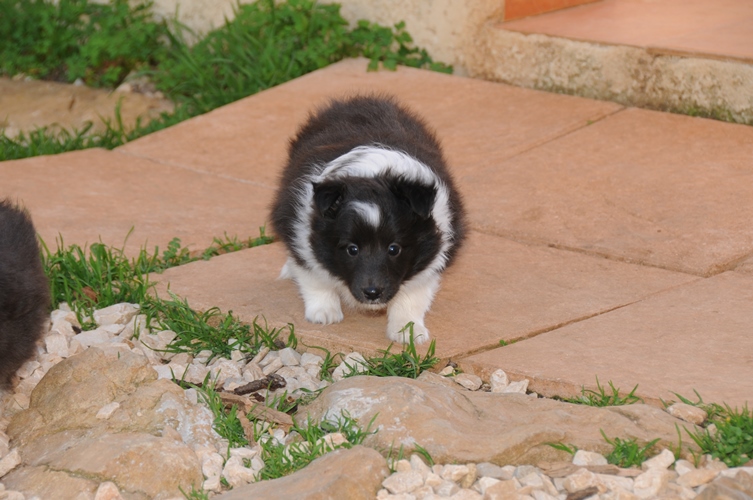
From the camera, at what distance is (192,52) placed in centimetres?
823

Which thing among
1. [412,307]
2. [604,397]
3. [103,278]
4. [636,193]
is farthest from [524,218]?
[103,278]

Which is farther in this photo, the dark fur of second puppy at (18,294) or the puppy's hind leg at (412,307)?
the puppy's hind leg at (412,307)

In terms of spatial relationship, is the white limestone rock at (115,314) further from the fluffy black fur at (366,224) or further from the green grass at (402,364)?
the green grass at (402,364)

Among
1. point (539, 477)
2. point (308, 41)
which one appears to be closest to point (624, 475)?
point (539, 477)

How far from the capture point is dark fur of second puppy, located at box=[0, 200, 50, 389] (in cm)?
381

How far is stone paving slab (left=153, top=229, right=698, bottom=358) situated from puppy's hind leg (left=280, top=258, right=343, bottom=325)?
0.05 meters

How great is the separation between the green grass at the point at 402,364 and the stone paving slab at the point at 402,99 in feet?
7.39

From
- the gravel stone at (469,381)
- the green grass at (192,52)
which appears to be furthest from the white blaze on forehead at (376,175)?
the green grass at (192,52)

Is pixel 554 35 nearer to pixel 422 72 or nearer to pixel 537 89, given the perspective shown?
pixel 537 89

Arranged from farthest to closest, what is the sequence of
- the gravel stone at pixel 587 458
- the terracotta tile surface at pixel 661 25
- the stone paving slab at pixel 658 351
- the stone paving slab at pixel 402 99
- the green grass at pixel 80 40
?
the green grass at pixel 80 40 → the terracotta tile surface at pixel 661 25 → the stone paving slab at pixel 402 99 → the stone paving slab at pixel 658 351 → the gravel stone at pixel 587 458

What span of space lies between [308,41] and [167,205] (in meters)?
2.47

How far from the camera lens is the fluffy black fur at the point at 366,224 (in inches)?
165

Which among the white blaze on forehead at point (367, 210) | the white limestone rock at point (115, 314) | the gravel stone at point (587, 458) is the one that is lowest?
the white limestone rock at point (115, 314)

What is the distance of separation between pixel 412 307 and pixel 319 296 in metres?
0.42
